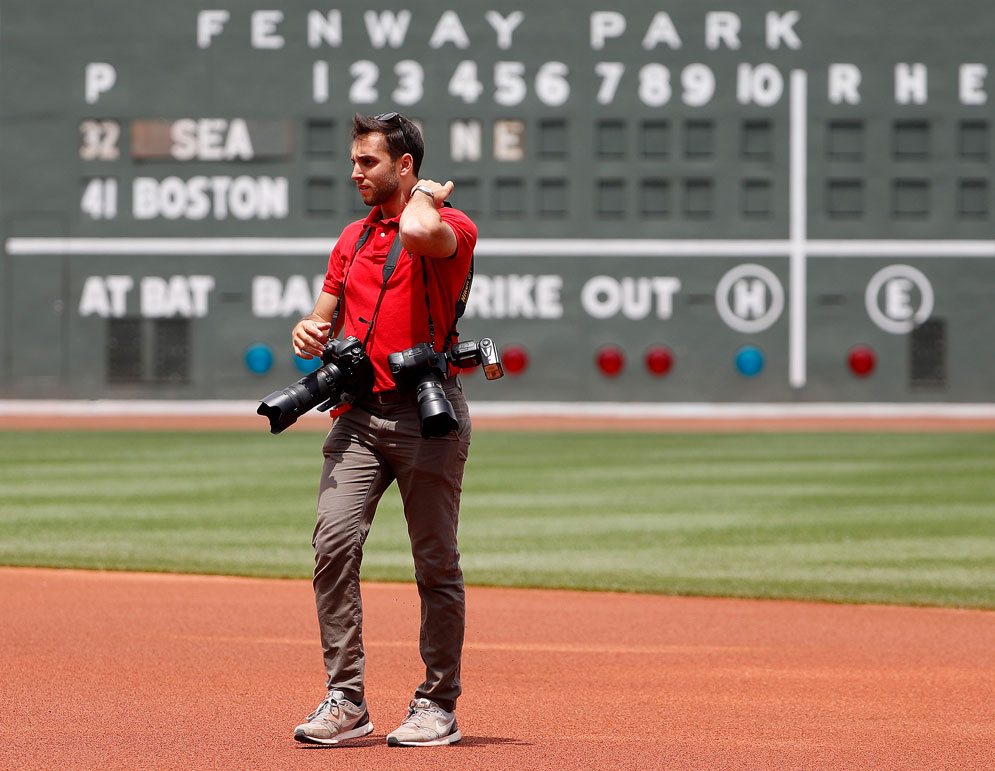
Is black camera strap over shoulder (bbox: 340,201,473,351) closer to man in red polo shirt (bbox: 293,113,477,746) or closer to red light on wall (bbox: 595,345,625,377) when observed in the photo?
man in red polo shirt (bbox: 293,113,477,746)

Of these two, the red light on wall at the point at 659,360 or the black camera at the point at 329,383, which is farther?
the red light on wall at the point at 659,360

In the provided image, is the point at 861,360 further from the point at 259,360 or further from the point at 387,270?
the point at 387,270

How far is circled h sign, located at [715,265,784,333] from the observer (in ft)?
89.8

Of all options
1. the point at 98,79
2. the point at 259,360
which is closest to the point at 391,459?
the point at 259,360

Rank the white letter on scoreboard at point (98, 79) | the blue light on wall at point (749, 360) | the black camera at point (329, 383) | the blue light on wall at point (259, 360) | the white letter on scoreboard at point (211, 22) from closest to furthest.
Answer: the black camera at point (329, 383), the blue light on wall at point (259, 360), the blue light on wall at point (749, 360), the white letter on scoreboard at point (98, 79), the white letter on scoreboard at point (211, 22)

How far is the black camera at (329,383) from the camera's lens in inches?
196

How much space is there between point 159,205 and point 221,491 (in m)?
13.5

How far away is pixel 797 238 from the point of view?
27.4 metres

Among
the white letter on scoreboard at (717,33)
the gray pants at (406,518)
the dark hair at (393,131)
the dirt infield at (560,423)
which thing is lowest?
the dirt infield at (560,423)

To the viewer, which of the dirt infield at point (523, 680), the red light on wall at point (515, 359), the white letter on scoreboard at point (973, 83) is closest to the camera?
the dirt infield at point (523, 680)

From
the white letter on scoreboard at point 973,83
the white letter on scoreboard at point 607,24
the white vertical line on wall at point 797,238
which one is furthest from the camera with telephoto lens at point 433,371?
the white letter on scoreboard at point 973,83

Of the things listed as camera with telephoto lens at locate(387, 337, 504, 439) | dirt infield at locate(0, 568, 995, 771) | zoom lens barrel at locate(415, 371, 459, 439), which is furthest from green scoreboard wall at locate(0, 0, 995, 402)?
zoom lens barrel at locate(415, 371, 459, 439)

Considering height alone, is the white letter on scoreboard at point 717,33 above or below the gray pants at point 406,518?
above

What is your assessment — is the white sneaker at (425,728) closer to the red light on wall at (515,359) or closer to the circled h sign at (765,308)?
the red light on wall at (515,359)
